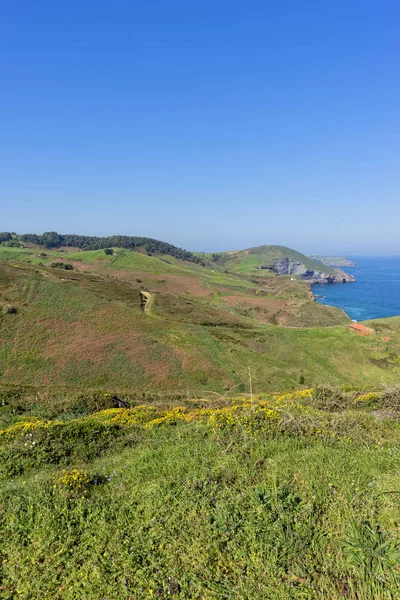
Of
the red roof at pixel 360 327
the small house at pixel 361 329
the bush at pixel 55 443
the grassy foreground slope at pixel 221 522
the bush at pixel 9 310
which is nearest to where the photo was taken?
the grassy foreground slope at pixel 221 522

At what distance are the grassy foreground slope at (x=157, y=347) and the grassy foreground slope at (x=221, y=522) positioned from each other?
2909cm

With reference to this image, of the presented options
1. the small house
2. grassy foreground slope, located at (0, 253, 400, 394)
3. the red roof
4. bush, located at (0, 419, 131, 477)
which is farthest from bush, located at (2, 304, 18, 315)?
the red roof

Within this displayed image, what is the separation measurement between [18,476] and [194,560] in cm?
753

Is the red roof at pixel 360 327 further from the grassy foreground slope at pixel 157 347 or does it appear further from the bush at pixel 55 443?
the bush at pixel 55 443

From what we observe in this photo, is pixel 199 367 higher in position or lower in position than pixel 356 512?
lower

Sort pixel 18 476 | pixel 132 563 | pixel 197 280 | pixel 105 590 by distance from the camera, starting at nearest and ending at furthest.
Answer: pixel 105 590 < pixel 132 563 < pixel 18 476 < pixel 197 280

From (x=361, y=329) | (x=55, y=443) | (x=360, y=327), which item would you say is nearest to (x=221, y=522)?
(x=55, y=443)

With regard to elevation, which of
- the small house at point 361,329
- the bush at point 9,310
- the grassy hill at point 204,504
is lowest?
the small house at point 361,329

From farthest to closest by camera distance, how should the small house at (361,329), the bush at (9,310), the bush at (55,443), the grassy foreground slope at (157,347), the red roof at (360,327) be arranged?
the red roof at (360,327) → the small house at (361,329) → the bush at (9,310) → the grassy foreground slope at (157,347) → the bush at (55,443)

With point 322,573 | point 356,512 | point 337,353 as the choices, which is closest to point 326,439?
point 356,512

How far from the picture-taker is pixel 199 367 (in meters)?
45.3

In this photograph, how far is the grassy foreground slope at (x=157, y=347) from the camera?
135ft

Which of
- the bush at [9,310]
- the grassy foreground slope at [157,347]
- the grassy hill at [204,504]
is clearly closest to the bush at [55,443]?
the grassy hill at [204,504]

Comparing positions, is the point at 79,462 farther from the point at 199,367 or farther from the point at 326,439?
the point at 199,367
